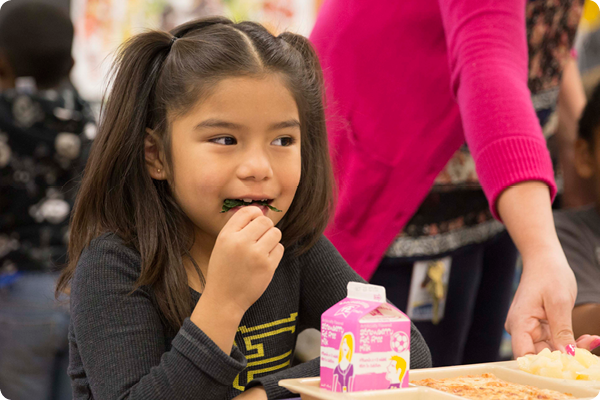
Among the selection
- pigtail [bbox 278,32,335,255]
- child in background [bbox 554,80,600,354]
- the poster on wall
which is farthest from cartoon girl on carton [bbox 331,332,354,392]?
the poster on wall

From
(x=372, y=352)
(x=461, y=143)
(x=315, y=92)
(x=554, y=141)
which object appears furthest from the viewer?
(x=554, y=141)

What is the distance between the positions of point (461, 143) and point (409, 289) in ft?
1.17

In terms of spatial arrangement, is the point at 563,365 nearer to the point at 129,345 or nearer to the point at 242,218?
the point at 242,218

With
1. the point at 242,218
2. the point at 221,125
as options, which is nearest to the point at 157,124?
the point at 221,125

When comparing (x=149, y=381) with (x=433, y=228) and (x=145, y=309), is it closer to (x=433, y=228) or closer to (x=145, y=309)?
(x=145, y=309)

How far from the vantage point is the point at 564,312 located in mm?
955

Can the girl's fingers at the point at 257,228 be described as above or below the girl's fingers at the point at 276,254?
above

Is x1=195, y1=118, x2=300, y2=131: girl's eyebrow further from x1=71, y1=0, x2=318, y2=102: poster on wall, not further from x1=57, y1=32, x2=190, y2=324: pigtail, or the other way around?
x1=71, y1=0, x2=318, y2=102: poster on wall

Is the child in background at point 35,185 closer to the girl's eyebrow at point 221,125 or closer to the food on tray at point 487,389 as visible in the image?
the girl's eyebrow at point 221,125

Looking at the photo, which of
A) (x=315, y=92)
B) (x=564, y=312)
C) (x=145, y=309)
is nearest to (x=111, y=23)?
(x=315, y=92)

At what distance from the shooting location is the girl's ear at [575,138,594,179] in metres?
1.89

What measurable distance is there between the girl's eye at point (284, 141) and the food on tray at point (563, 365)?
1.65ft

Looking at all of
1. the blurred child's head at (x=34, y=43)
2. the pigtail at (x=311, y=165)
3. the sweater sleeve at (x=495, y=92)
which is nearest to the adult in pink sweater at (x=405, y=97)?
the sweater sleeve at (x=495, y=92)

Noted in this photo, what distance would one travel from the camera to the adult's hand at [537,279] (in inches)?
37.7
